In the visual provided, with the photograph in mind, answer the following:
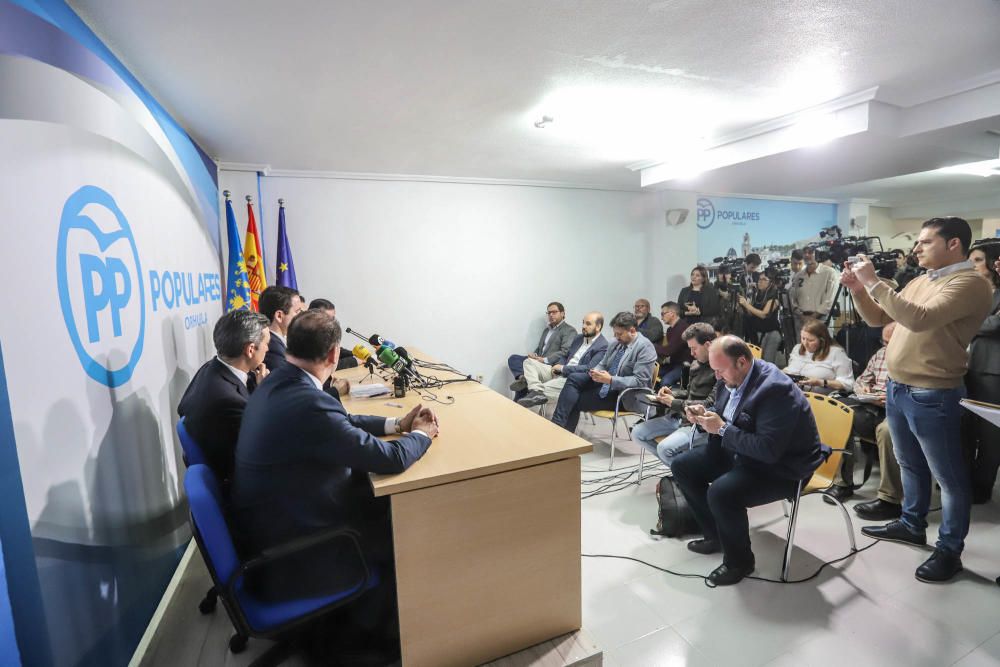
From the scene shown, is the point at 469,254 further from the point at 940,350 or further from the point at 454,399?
the point at 940,350

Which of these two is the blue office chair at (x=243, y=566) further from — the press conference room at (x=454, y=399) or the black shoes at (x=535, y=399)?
the black shoes at (x=535, y=399)

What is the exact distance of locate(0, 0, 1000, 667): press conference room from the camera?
151cm

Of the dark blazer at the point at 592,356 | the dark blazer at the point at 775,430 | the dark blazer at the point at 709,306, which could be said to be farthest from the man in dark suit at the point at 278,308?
the dark blazer at the point at 709,306

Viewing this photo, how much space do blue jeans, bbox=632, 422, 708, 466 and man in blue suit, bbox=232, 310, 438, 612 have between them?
1.81 metres

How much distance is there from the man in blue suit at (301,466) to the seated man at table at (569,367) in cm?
278

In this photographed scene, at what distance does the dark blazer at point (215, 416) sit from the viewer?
1943 millimetres

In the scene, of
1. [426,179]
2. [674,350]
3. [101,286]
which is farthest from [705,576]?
[426,179]

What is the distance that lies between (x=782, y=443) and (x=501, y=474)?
131 cm

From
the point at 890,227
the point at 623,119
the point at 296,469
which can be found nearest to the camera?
the point at 296,469

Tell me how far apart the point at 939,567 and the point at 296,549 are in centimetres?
280

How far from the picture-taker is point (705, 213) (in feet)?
23.0

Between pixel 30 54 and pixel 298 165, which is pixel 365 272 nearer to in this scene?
pixel 298 165

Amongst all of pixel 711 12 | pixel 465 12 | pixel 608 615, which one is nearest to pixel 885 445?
pixel 608 615

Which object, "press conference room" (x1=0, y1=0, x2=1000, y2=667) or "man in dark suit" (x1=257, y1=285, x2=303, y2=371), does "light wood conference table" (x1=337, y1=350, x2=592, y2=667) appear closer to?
"press conference room" (x1=0, y1=0, x2=1000, y2=667)
